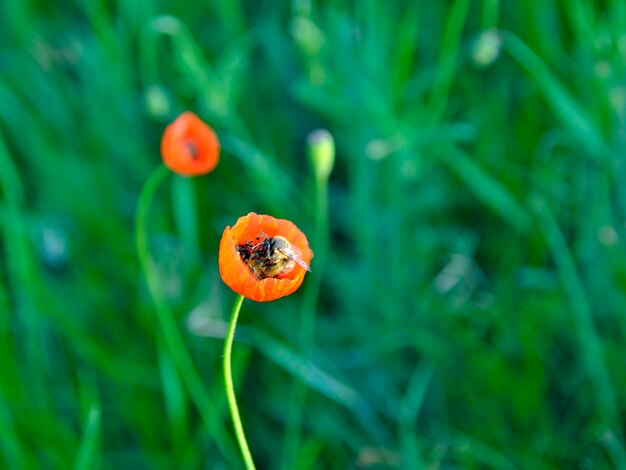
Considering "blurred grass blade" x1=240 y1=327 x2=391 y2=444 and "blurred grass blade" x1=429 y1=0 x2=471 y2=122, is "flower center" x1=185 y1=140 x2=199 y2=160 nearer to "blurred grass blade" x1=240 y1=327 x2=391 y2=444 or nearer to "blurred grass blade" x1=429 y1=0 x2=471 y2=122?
"blurred grass blade" x1=240 y1=327 x2=391 y2=444

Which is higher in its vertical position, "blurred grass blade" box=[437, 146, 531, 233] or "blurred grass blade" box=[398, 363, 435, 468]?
"blurred grass blade" box=[437, 146, 531, 233]

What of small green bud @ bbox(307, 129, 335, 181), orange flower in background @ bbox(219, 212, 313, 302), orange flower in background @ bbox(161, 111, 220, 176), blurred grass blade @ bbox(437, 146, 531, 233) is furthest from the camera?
blurred grass blade @ bbox(437, 146, 531, 233)

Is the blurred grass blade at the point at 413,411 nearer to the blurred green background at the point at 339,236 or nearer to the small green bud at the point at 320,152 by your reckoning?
the blurred green background at the point at 339,236

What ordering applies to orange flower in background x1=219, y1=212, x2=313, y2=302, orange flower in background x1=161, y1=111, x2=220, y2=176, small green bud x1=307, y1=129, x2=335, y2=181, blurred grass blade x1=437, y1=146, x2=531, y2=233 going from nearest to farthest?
orange flower in background x1=219, y1=212, x2=313, y2=302 < orange flower in background x1=161, y1=111, x2=220, y2=176 < small green bud x1=307, y1=129, x2=335, y2=181 < blurred grass blade x1=437, y1=146, x2=531, y2=233

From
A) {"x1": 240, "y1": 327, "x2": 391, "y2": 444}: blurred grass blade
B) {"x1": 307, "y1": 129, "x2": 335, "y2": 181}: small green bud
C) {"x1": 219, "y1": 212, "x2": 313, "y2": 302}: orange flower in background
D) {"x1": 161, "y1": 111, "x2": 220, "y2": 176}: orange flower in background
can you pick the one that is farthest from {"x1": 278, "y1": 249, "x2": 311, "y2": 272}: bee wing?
{"x1": 240, "y1": 327, "x2": 391, "y2": 444}: blurred grass blade

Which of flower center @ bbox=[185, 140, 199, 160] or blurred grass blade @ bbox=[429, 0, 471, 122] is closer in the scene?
flower center @ bbox=[185, 140, 199, 160]

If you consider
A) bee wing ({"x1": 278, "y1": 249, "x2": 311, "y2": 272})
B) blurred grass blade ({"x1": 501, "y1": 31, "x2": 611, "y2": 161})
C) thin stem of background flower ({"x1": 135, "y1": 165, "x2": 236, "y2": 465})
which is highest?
blurred grass blade ({"x1": 501, "y1": 31, "x2": 611, "y2": 161})

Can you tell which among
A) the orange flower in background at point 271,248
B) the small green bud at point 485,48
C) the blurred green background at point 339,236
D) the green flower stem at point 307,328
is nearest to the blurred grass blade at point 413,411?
the blurred green background at point 339,236

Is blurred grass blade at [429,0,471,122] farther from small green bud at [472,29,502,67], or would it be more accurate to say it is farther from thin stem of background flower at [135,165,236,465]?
thin stem of background flower at [135,165,236,465]
